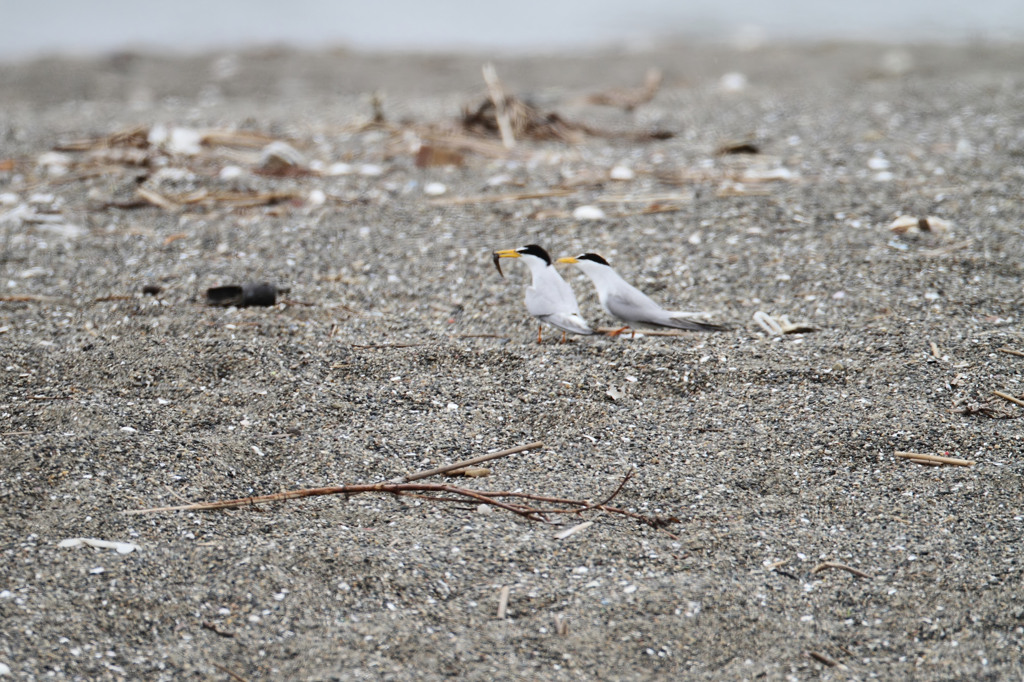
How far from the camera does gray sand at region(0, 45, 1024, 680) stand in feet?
6.64

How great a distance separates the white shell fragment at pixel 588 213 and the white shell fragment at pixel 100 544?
9.16 feet

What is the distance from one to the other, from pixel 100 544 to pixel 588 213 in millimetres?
2876

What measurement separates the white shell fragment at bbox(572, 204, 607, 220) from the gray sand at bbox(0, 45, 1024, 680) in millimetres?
67

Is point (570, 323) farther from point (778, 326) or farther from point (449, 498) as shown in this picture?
point (449, 498)

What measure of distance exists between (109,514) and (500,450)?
1110 mm

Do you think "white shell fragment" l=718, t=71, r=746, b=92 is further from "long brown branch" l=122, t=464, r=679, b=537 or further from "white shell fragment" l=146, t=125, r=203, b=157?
"long brown branch" l=122, t=464, r=679, b=537

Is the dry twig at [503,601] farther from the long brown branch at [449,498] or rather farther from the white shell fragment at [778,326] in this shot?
the white shell fragment at [778,326]

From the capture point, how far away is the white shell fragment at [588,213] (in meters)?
4.43

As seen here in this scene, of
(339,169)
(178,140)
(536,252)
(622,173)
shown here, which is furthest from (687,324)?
(178,140)

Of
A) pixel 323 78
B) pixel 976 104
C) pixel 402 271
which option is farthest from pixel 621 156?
pixel 323 78

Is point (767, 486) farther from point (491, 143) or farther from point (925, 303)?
point (491, 143)

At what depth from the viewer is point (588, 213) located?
4.46 m

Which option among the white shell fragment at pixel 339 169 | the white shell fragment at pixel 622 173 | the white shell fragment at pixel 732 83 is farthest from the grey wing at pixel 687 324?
the white shell fragment at pixel 732 83

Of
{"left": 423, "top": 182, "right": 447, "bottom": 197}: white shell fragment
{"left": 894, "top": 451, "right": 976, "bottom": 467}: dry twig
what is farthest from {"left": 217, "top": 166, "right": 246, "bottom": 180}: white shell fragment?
{"left": 894, "top": 451, "right": 976, "bottom": 467}: dry twig
